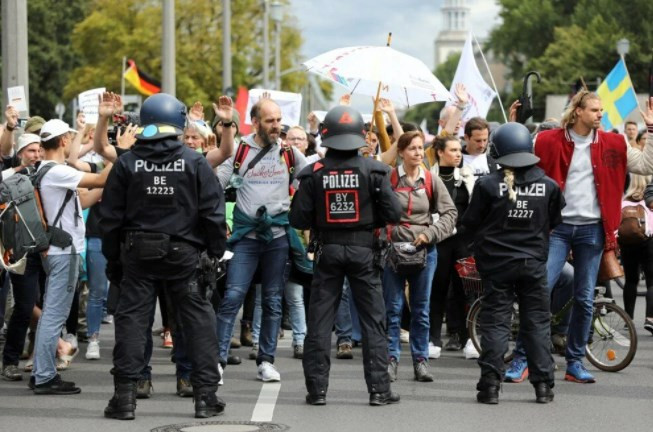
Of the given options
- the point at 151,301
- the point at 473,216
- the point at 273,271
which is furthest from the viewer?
the point at 273,271

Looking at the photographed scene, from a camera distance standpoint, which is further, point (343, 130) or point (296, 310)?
point (296, 310)

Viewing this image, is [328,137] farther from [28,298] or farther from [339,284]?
[28,298]

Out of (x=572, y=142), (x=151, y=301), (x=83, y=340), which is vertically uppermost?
(x=572, y=142)

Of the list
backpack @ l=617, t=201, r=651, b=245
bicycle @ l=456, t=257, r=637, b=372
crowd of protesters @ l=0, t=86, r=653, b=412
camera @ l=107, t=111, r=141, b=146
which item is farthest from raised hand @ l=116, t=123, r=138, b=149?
A: backpack @ l=617, t=201, r=651, b=245

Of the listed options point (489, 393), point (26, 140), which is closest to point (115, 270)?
point (26, 140)

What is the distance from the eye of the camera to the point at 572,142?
10.3 meters

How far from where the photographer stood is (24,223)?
10.0 m

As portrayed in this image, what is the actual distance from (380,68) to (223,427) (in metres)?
3.59

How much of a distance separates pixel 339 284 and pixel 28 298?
2494mm

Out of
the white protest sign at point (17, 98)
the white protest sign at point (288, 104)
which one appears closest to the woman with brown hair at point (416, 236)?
the white protest sign at point (17, 98)

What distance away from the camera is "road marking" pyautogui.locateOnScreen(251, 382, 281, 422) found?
8.96 m

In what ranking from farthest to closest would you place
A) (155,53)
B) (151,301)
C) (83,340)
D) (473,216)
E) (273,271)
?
1. (155,53)
2. (83,340)
3. (273,271)
4. (473,216)
5. (151,301)

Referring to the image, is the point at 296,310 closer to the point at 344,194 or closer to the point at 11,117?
the point at 11,117

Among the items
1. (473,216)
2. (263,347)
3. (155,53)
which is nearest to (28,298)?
(263,347)
